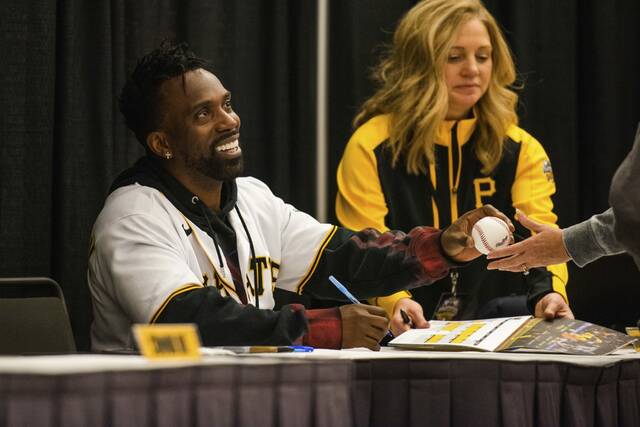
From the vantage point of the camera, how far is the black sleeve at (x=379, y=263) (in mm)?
3068

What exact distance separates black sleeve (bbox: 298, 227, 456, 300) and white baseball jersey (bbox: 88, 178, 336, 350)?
5 cm

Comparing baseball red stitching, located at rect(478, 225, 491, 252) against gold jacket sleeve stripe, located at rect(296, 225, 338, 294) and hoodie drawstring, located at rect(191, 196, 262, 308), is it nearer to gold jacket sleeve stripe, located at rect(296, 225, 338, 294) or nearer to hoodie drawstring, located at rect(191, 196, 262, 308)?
gold jacket sleeve stripe, located at rect(296, 225, 338, 294)

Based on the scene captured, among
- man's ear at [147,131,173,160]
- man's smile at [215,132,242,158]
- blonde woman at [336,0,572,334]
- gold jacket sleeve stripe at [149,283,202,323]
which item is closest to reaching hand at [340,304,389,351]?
gold jacket sleeve stripe at [149,283,202,323]

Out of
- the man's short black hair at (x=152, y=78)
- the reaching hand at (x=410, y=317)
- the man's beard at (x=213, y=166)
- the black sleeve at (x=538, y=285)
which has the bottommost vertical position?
the reaching hand at (x=410, y=317)

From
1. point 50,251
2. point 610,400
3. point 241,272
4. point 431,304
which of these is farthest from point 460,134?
point 610,400

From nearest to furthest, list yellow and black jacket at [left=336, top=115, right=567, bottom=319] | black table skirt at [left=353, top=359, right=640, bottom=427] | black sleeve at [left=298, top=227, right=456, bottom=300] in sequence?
1. black table skirt at [left=353, top=359, right=640, bottom=427]
2. black sleeve at [left=298, top=227, right=456, bottom=300]
3. yellow and black jacket at [left=336, top=115, right=567, bottom=319]

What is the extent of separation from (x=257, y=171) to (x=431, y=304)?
953mm

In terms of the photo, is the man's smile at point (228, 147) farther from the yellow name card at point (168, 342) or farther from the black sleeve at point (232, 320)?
the yellow name card at point (168, 342)

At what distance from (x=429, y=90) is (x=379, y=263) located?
3.56 feet

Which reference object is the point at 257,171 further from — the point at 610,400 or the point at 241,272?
the point at 610,400

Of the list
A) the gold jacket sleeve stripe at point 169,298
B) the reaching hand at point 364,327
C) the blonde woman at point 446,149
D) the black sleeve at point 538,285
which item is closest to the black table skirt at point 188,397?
the reaching hand at point 364,327

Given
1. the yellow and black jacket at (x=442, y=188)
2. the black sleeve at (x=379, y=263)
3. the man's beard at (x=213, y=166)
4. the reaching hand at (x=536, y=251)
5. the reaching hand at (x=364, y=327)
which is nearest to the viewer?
the reaching hand at (x=364, y=327)

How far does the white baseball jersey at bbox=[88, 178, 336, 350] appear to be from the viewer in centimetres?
257

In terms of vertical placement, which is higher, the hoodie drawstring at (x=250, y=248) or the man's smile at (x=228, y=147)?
the man's smile at (x=228, y=147)
